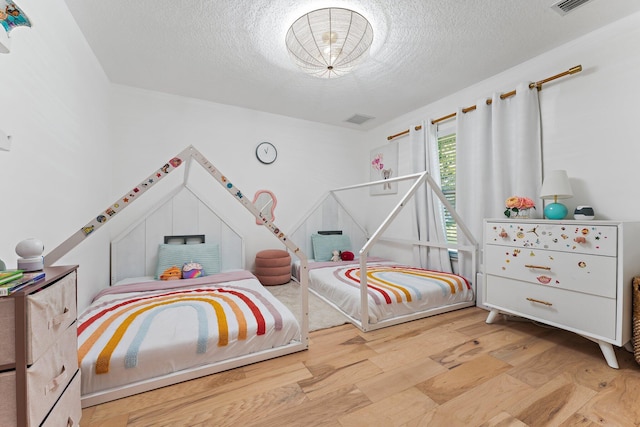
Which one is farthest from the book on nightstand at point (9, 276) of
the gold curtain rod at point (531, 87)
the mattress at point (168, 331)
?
the gold curtain rod at point (531, 87)

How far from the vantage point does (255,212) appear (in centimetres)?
155

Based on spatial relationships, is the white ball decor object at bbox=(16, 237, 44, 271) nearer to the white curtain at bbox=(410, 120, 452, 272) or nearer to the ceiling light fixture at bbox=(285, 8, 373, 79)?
the ceiling light fixture at bbox=(285, 8, 373, 79)

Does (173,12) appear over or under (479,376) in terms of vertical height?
over

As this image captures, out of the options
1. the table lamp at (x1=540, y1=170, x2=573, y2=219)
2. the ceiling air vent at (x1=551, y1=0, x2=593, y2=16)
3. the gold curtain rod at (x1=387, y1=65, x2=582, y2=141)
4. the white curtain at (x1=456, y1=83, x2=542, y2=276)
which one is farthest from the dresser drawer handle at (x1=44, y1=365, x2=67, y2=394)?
the gold curtain rod at (x1=387, y1=65, x2=582, y2=141)

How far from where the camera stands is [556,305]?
1695 mm

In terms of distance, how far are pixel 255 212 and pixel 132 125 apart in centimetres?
210

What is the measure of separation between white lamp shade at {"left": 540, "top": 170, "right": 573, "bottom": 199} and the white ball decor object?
2753 mm

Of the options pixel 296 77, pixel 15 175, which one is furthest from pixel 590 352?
pixel 15 175

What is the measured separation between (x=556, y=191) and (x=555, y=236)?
1.20 feet

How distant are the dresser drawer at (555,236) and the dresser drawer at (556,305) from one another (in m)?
0.27

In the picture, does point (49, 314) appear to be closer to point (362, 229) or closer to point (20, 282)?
point (20, 282)

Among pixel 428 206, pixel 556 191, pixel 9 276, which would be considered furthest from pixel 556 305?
pixel 9 276

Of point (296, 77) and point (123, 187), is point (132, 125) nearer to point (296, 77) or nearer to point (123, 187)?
point (123, 187)

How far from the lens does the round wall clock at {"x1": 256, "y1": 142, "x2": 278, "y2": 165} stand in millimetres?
3258
